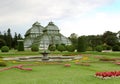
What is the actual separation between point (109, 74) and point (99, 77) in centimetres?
55

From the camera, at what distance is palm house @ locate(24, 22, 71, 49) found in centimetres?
7444

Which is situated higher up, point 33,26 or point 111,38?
point 33,26

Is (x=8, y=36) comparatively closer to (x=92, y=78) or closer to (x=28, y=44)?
(x=28, y=44)

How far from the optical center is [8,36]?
78.2 meters

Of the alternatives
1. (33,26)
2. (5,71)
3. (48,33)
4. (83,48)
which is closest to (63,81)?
(5,71)

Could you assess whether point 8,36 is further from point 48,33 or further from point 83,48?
point 83,48

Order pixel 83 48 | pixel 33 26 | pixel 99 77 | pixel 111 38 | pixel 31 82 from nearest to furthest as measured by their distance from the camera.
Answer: pixel 31 82 → pixel 99 77 → pixel 83 48 → pixel 111 38 → pixel 33 26

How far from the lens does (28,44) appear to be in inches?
3174

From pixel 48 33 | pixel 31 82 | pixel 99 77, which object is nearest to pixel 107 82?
pixel 99 77

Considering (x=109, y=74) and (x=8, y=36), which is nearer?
(x=109, y=74)

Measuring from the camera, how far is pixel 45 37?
248ft

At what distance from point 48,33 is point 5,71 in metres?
62.5

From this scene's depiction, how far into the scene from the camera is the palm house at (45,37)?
74.4 metres

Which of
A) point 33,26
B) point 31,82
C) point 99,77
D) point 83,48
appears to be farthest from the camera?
point 33,26
